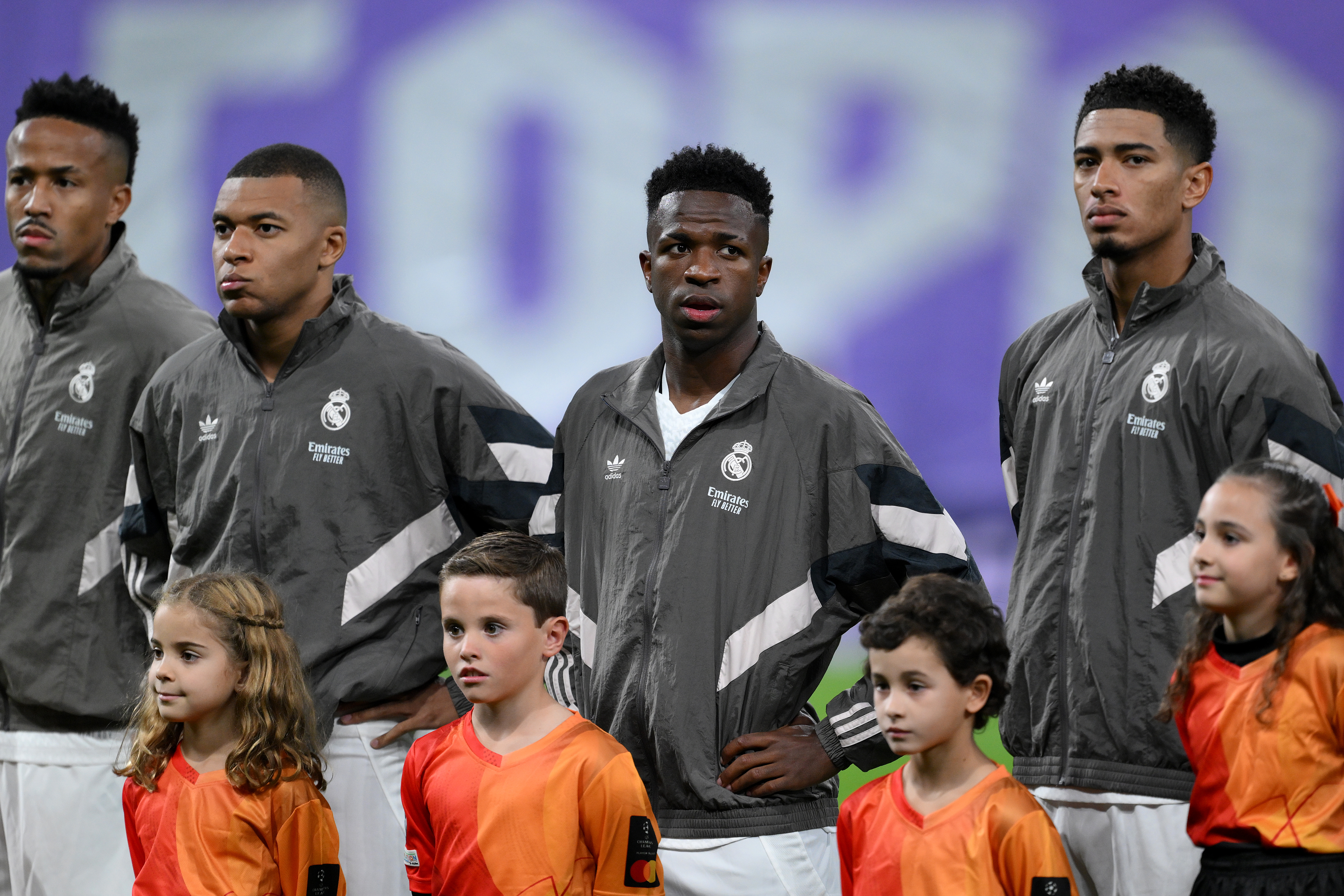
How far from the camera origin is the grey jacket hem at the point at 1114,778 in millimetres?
2555

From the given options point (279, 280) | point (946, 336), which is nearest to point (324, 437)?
point (279, 280)

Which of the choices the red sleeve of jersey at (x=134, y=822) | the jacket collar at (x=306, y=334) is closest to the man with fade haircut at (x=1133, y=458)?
the jacket collar at (x=306, y=334)

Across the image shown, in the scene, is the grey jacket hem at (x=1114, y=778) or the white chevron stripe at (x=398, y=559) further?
the white chevron stripe at (x=398, y=559)

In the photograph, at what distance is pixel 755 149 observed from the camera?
6.72m

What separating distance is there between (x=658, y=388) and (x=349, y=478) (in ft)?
2.22

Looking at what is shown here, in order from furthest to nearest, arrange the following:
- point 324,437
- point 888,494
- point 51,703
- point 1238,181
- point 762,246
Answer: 1. point 1238,181
2. point 51,703
3. point 324,437
4. point 762,246
5. point 888,494

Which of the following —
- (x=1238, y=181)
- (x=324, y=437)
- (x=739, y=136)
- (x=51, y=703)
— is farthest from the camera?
(x=739, y=136)

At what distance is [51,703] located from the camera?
3.45 meters

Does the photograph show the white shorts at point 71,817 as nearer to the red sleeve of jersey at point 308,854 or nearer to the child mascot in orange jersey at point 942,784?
the red sleeve of jersey at point 308,854

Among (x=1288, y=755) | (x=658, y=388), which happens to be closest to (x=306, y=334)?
(x=658, y=388)

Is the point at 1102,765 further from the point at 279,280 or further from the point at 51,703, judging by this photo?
the point at 51,703

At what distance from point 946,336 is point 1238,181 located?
4.28ft

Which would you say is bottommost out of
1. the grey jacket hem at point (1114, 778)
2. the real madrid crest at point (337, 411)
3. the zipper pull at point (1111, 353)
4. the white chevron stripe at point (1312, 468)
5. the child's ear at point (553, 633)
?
the grey jacket hem at point (1114, 778)

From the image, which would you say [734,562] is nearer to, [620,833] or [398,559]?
[620,833]
